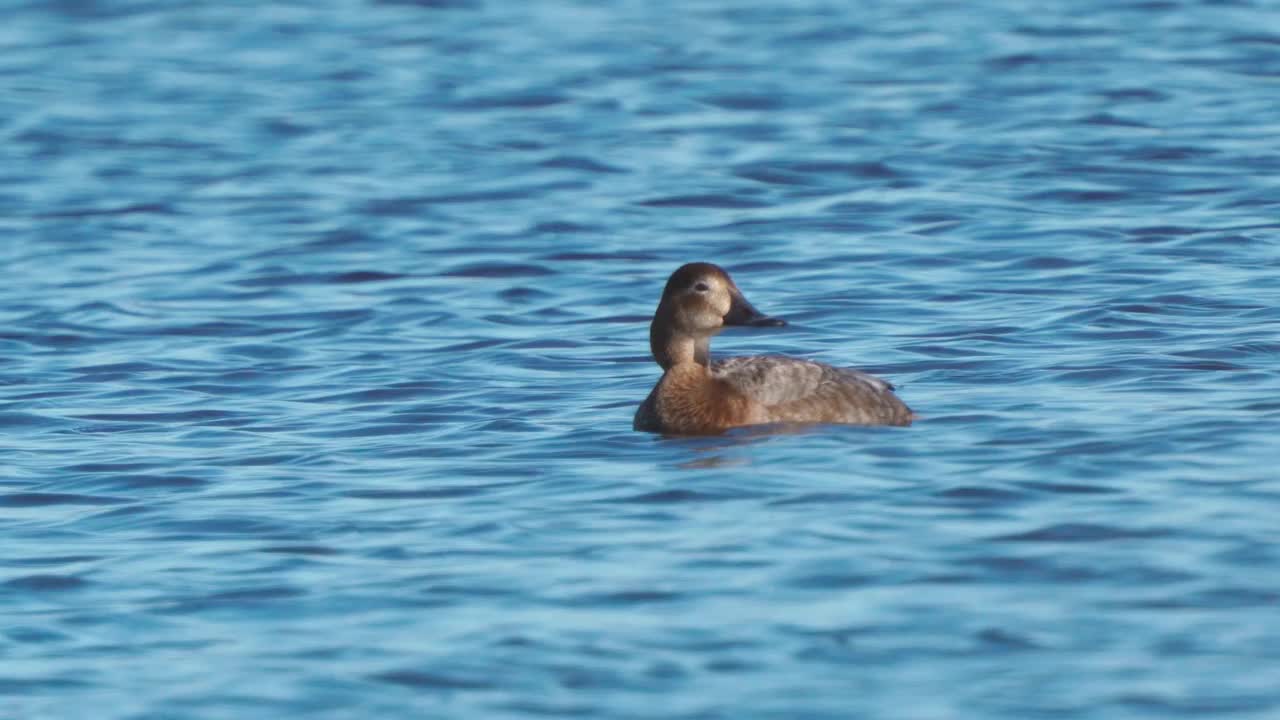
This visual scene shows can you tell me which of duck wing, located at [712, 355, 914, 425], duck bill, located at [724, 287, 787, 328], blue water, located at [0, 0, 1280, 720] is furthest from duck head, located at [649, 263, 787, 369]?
blue water, located at [0, 0, 1280, 720]

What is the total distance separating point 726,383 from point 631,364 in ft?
8.20

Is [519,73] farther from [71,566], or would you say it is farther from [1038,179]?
[71,566]

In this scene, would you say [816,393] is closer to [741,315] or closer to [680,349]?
[741,315]

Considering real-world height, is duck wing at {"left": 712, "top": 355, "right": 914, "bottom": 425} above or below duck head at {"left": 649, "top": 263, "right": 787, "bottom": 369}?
below

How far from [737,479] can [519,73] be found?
1607 centimetres

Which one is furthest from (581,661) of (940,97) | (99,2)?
(99,2)

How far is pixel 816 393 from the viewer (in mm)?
11523

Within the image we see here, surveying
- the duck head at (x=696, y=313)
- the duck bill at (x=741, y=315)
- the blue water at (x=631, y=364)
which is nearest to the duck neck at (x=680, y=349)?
the duck head at (x=696, y=313)

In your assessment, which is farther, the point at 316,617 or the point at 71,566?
the point at 71,566

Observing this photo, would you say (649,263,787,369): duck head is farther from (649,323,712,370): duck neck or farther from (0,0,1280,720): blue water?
(0,0,1280,720): blue water

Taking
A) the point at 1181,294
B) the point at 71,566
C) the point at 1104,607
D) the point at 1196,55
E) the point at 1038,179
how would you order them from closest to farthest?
1. the point at 1104,607
2. the point at 71,566
3. the point at 1181,294
4. the point at 1038,179
5. the point at 1196,55

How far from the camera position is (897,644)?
7.96 metres

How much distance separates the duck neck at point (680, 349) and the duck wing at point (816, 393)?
206 mm

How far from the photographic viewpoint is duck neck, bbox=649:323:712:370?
12.0 metres
